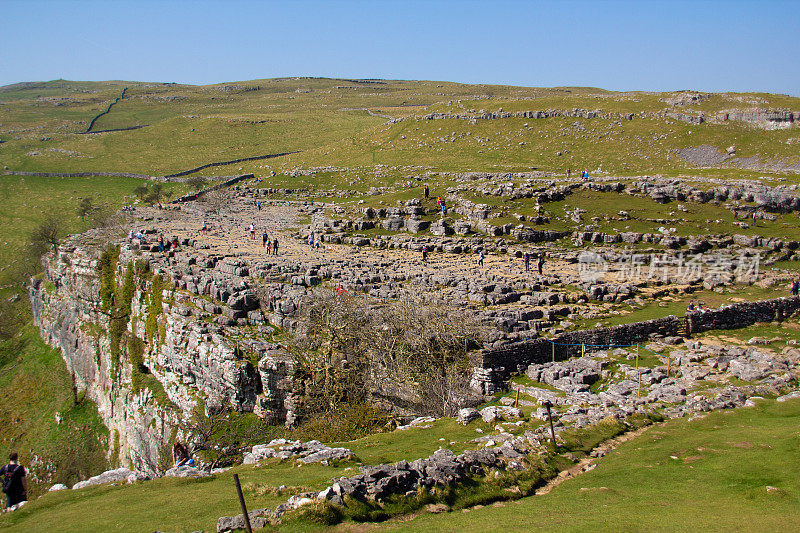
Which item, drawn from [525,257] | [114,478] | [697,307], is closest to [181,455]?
Answer: [114,478]

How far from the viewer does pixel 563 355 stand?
78.0 ft

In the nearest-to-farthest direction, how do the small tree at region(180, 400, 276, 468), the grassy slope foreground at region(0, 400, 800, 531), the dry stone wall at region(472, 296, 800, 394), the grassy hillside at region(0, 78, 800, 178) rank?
the grassy slope foreground at region(0, 400, 800, 531) → the small tree at region(180, 400, 276, 468) → the dry stone wall at region(472, 296, 800, 394) → the grassy hillside at region(0, 78, 800, 178)

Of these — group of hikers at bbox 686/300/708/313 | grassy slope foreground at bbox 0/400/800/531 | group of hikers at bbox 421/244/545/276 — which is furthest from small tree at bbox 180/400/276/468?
group of hikers at bbox 686/300/708/313

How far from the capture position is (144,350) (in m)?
33.5

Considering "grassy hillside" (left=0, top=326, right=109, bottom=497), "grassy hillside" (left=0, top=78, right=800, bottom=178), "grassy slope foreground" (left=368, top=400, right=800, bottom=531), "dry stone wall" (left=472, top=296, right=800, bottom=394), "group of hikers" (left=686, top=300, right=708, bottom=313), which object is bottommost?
"grassy hillside" (left=0, top=326, right=109, bottom=497)

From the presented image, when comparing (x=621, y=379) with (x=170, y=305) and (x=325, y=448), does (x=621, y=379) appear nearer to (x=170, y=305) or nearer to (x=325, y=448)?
(x=325, y=448)

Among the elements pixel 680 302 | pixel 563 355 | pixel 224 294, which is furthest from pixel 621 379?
pixel 224 294

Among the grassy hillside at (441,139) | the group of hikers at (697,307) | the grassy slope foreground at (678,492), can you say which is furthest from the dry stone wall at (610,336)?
Result: the grassy hillside at (441,139)

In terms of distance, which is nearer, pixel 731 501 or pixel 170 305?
pixel 731 501

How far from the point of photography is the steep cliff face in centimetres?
2284

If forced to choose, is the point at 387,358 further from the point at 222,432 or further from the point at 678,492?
the point at 678,492

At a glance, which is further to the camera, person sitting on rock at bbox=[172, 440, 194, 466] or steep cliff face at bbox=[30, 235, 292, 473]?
steep cliff face at bbox=[30, 235, 292, 473]

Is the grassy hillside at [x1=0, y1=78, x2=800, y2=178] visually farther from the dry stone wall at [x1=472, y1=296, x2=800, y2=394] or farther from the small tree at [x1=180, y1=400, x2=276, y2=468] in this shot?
the small tree at [x1=180, y1=400, x2=276, y2=468]

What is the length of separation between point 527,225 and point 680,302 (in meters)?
15.8
